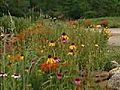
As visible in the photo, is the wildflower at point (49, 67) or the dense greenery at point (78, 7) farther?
the dense greenery at point (78, 7)

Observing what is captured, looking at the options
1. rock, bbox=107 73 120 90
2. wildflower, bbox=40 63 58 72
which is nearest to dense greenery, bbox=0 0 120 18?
rock, bbox=107 73 120 90

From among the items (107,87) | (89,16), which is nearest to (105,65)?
(107,87)

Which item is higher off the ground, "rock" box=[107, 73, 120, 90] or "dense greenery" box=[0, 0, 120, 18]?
"rock" box=[107, 73, 120, 90]

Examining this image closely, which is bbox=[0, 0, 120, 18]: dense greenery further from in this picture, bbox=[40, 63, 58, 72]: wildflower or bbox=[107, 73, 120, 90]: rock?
bbox=[40, 63, 58, 72]: wildflower

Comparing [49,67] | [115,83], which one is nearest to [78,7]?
[115,83]

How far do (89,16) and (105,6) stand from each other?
136 centimetres

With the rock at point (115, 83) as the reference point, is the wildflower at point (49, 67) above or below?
above

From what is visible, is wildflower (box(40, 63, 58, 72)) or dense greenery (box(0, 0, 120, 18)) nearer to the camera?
wildflower (box(40, 63, 58, 72))

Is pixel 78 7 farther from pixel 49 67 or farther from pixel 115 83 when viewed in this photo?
pixel 49 67

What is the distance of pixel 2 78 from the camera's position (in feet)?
14.6

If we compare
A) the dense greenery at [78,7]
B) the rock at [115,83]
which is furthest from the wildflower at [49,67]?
the dense greenery at [78,7]

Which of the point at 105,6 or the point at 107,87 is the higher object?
the point at 107,87

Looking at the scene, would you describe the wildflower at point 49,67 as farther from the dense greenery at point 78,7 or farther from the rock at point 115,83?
the dense greenery at point 78,7

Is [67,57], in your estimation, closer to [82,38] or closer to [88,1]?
[82,38]
